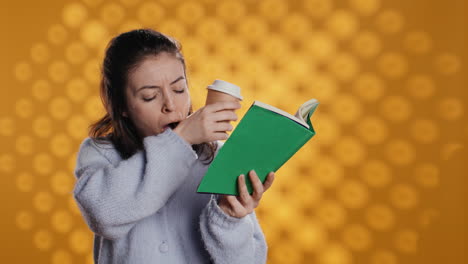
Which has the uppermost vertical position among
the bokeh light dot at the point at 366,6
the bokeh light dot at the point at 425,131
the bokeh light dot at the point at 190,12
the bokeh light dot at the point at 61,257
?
the bokeh light dot at the point at 366,6

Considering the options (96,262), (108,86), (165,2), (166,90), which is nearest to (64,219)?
(165,2)

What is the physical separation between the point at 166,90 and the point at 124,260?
1.08 feet

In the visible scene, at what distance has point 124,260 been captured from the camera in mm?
923

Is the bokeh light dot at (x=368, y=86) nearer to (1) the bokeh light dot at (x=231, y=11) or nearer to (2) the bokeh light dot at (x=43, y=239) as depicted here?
(1) the bokeh light dot at (x=231, y=11)

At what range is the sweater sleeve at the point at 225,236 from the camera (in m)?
0.86

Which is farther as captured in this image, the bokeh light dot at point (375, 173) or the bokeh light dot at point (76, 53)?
the bokeh light dot at point (76, 53)

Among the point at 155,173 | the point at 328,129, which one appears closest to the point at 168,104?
the point at 155,173

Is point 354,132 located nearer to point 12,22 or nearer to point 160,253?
point 160,253

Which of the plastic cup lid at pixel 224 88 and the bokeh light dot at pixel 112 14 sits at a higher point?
the bokeh light dot at pixel 112 14

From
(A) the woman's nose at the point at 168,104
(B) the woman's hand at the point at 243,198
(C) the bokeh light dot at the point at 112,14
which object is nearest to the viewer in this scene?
(B) the woman's hand at the point at 243,198

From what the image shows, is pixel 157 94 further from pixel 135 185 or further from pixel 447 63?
pixel 447 63

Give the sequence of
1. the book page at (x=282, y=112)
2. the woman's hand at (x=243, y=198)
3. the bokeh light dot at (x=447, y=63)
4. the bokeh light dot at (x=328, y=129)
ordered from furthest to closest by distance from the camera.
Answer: the bokeh light dot at (x=328, y=129)
the bokeh light dot at (x=447, y=63)
the woman's hand at (x=243, y=198)
the book page at (x=282, y=112)

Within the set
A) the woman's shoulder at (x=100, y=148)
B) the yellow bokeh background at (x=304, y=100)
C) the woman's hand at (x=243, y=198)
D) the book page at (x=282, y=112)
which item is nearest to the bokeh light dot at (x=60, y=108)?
the yellow bokeh background at (x=304, y=100)

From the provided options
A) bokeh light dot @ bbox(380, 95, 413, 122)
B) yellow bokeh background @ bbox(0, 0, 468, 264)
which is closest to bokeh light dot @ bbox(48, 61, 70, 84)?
yellow bokeh background @ bbox(0, 0, 468, 264)
